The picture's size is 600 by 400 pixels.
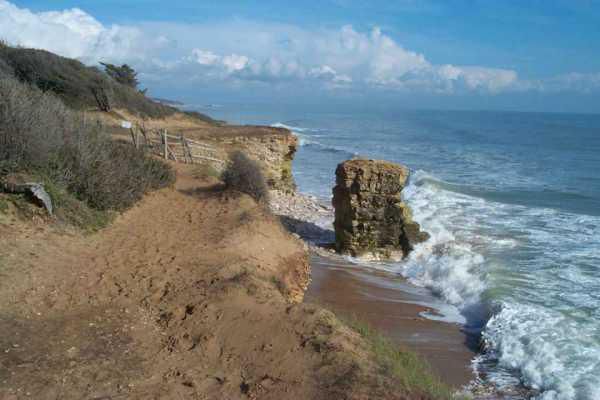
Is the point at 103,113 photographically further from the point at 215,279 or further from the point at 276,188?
the point at 215,279

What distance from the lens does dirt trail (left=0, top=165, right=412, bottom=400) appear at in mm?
5621

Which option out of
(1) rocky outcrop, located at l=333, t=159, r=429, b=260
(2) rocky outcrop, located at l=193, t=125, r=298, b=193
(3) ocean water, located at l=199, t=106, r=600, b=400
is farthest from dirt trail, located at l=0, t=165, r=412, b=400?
(2) rocky outcrop, located at l=193, t=125, r=298, b=193

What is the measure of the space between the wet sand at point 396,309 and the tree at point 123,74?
3404cm

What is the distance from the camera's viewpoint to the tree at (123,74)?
43.4m

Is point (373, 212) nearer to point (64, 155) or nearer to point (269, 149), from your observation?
point (64, 155)

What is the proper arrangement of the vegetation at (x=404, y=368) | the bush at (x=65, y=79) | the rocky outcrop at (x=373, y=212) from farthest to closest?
the bush at (x=65, y=79)
the rocky outcrop at (x=373, y=212)
the vegetation at (x=404, y=368)

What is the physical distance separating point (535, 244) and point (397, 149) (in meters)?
29.3

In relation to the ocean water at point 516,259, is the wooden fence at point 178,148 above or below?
above

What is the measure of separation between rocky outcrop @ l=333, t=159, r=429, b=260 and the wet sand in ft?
3.73

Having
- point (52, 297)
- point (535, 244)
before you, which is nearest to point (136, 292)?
point (52, 297)

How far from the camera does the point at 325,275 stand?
13.6 m

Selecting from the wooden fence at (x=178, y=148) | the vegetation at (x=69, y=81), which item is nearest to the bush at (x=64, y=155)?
the wooden fence at (x=178, y=148)

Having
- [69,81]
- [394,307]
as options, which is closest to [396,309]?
[394,307]

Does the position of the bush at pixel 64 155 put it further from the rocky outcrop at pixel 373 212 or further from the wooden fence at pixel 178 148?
the rocky outcrop at pixel 373 212
